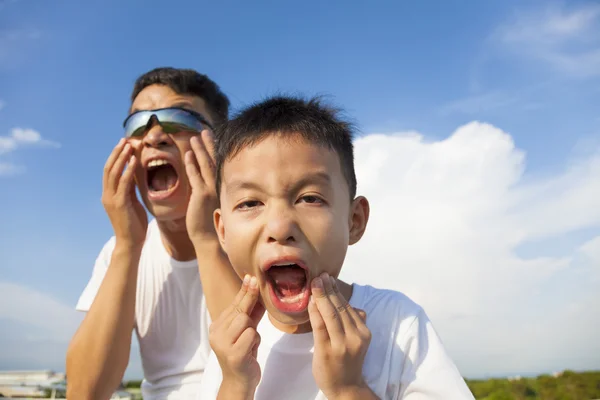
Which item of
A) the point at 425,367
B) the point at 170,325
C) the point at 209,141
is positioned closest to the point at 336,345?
the point at 425,367

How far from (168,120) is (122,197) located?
27.9 inches

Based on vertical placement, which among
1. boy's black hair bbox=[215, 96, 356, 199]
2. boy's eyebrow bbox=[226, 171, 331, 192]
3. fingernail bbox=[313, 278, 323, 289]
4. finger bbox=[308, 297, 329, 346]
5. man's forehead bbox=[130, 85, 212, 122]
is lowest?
finger bbox=[308, 297, 329, 346]

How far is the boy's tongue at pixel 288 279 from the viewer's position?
2495 millimetres

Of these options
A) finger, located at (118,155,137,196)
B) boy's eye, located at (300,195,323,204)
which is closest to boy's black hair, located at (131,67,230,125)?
finger, located at (118,155,137,196)

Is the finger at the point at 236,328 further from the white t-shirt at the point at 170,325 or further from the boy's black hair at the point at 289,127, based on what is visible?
the white t-shirt at the point at 170,325

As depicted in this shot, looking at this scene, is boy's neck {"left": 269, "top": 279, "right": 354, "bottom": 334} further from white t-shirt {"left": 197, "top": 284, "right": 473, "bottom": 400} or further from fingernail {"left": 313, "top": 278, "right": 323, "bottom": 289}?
fingernail {"left": 313, "top": 278, "right": 323, "bottom": 289}

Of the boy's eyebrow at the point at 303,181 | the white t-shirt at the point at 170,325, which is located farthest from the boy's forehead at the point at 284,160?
the white t-shirt at the point at 170,325

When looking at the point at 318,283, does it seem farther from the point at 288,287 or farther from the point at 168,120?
the point at 168,120

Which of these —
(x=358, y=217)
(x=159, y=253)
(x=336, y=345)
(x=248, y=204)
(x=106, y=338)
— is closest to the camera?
(x=336, y=345)

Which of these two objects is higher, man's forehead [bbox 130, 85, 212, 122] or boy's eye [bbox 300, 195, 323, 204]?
man's forehead [bbox 130, 85, 212, 122]

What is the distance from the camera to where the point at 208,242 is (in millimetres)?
3666

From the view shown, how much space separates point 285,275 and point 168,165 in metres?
2.09

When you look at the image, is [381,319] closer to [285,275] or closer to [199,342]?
[285,275]

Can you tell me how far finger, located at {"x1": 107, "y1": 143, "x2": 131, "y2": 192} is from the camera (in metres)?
4.14
